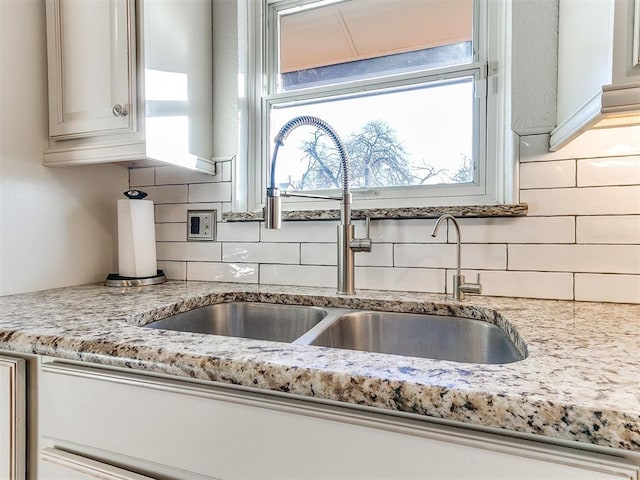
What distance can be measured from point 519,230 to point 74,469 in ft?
3.79

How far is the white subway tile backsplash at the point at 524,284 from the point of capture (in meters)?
1.00

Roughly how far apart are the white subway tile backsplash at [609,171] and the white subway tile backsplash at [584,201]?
0.05ft

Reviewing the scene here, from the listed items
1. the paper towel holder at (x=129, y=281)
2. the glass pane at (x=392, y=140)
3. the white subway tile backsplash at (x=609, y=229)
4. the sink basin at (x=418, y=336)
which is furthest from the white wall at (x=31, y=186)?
the white subway tile backsplash at (x=609, y=229)

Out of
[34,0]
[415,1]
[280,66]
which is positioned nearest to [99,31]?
[34,0]

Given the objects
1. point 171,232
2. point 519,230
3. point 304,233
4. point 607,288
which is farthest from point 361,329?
point 171,232

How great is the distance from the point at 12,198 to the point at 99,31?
1.85ft

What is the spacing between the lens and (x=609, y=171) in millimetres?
948

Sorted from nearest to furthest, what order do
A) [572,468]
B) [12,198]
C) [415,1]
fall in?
1. [572,468]
2. [12,198]
3. [415,1]

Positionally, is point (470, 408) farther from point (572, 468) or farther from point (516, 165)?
point (516, 165)

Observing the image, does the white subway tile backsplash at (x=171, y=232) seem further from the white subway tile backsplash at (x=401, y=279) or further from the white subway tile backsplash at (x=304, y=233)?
the white subway tile backsplash at (x=401, y=279)

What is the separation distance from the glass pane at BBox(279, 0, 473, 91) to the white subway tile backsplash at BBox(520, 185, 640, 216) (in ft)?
1.75

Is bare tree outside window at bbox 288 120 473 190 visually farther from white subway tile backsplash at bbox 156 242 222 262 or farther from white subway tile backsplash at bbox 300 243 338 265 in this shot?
white subway tile backsplash at bbox 156 242 222 262

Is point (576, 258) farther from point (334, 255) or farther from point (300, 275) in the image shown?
point (300, 275)

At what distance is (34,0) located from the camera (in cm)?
115
